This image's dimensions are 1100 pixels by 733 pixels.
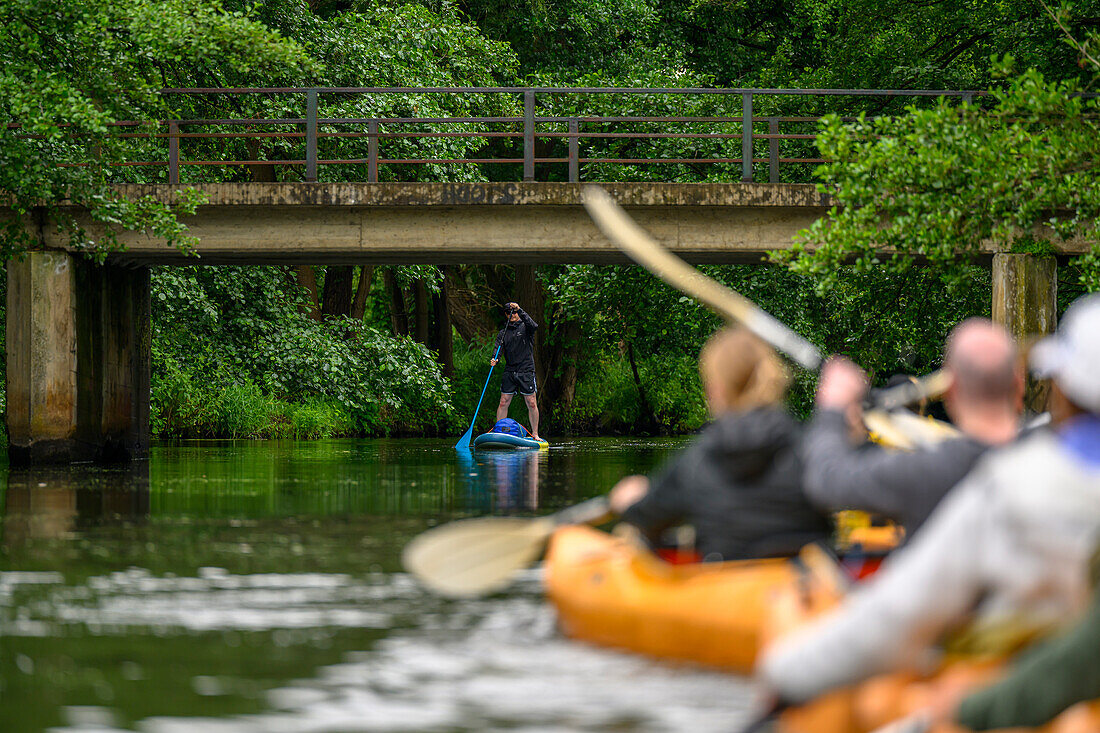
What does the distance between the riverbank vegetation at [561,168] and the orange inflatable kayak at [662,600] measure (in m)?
8.88

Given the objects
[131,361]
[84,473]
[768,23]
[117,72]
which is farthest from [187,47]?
[768,23]

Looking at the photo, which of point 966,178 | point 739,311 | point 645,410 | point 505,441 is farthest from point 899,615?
point 645,410

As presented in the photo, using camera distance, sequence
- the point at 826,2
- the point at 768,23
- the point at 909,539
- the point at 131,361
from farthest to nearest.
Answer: the point at 768,23, the point at 826,2, the point at 131,361, the point at 909,539

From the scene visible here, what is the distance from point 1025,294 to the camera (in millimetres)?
20078

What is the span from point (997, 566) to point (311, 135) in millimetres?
18196

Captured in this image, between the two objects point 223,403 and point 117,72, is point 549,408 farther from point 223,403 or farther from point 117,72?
point 117,72

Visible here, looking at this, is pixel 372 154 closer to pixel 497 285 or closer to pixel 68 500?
pixel 68 500

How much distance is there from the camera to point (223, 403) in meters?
→ 31.6

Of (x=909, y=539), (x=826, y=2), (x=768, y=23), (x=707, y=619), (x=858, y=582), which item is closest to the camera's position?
(x=909, y=539)

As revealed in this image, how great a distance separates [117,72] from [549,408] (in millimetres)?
20904

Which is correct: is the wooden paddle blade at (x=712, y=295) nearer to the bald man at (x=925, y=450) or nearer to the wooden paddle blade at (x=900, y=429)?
the wooden paddle blade at (x=900, y=429)

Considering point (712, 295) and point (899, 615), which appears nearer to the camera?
point (899, 615)

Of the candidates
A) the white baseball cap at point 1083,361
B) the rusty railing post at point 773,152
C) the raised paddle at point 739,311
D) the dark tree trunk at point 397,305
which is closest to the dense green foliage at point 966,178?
the rusty railing post at point 773,152

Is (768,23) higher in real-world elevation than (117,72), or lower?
higher
